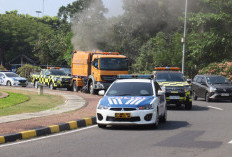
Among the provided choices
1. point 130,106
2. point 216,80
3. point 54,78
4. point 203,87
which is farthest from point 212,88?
point 130,106

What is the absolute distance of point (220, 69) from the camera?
1547 inches

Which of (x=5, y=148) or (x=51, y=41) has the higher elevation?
(x=51, y=41)

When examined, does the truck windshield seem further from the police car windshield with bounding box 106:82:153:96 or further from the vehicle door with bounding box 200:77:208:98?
the police car windshield with bounding box 106:82:153:96

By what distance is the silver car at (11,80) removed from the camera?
4141 centimetres

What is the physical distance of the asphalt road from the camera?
920cm

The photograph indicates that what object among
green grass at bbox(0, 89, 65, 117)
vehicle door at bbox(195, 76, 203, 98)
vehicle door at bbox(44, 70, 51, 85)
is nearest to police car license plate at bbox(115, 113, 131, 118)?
green grass at bbox(0, 89, 65, 117)

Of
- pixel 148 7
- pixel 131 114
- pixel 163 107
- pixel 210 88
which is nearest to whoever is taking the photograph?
pixel 131 114

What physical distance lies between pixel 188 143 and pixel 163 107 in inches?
176

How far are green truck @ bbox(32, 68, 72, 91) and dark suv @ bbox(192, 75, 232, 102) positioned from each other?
1159 centimetres

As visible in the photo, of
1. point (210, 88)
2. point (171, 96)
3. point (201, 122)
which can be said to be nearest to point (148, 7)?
point (210, 88)

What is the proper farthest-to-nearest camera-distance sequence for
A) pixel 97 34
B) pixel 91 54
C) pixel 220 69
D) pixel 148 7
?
pixel 148 7
pixel 97 34
pixel 220 69
pixel 91 54

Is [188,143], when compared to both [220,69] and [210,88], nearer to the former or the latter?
[210,88]

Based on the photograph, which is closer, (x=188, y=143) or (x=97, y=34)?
(x=188, y=143)

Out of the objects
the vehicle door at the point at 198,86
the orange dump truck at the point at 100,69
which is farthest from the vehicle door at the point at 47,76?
the vehicle door at the point at 198,86
